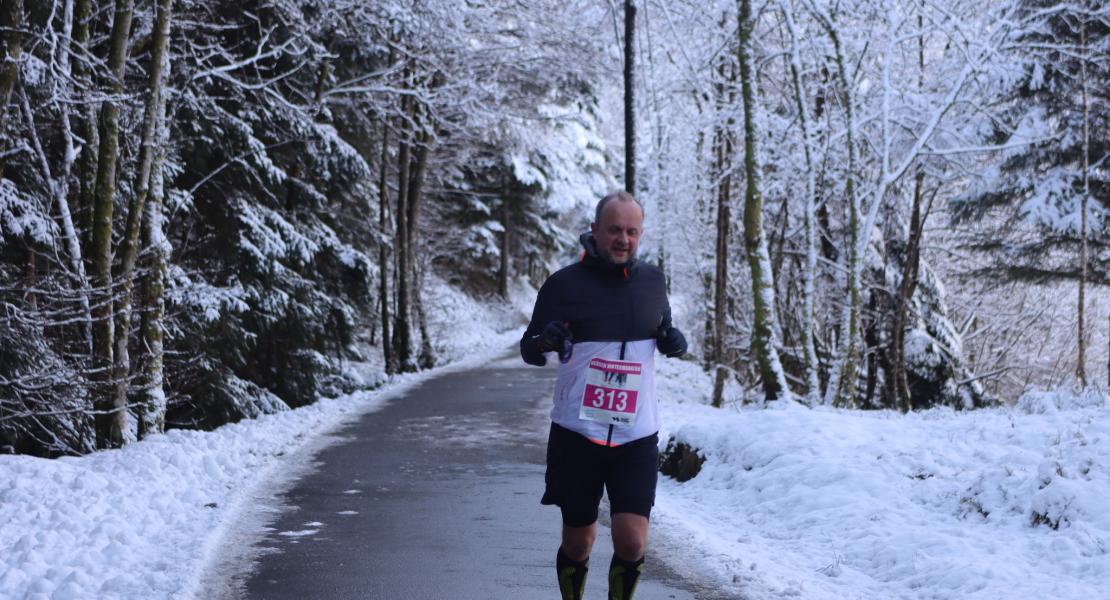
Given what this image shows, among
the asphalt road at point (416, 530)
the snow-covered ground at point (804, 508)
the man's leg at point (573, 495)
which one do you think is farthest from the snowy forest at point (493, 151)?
the man's leg at point (573, 495)

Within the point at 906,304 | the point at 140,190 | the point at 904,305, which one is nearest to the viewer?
the point at 140,190

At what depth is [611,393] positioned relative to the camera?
4246 mm

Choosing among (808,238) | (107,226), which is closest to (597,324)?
(107,226)

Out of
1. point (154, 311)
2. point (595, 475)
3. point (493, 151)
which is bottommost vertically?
point (595, 475)

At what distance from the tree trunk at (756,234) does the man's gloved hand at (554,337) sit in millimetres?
11245

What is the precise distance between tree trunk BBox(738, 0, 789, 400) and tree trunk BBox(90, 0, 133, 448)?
8.76 metres

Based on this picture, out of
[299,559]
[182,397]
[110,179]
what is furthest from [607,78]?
[299,559]

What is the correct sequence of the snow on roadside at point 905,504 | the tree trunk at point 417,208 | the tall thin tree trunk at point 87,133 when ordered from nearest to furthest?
the snow on roadside at point 905,504 → the tall thin tree trunk at point 87,133 → the tree trunk at point 417,208

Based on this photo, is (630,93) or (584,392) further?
(630,93)

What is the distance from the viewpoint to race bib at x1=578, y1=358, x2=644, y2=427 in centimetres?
424

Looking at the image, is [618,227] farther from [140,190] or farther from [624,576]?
[140,190]

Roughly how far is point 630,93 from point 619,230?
54.0 ft

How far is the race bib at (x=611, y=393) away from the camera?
13.9ft

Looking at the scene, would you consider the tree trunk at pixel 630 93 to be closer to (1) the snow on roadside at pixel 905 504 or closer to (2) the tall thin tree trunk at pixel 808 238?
(2) the tall thin tree trunk at pixel 808 238
